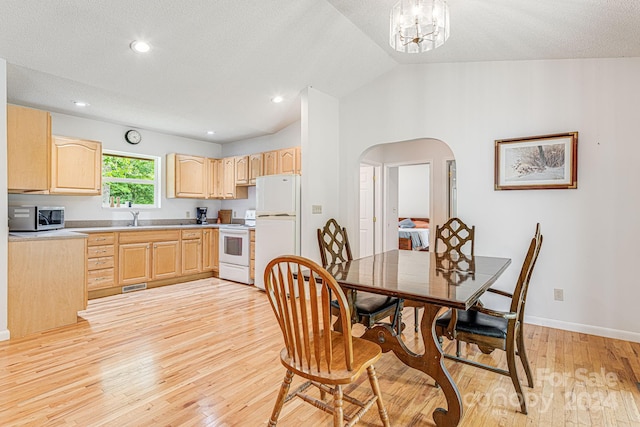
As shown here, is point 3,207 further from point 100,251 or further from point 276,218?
point 276,218

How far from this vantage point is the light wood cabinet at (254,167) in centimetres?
532

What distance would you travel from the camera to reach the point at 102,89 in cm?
353

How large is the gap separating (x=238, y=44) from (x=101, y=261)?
3064 mm

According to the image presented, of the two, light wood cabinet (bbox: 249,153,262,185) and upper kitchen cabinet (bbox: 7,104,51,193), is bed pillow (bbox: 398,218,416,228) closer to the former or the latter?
light wood cabinet (bbox: 249,153,262,185)

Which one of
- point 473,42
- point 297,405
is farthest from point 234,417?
point 473,42

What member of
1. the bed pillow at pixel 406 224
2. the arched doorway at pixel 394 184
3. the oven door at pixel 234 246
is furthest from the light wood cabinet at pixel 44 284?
the bed pillow at pixel 406 224

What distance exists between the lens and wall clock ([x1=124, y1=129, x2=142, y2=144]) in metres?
4.99

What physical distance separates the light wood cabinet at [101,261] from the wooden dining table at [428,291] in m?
3.33

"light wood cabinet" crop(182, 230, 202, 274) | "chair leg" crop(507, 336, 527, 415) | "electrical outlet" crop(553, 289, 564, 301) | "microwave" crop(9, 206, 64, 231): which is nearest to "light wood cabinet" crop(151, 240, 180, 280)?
"light wood cabinet" crop(182, 230, 202, 274)

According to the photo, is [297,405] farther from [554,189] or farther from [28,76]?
[28,76]

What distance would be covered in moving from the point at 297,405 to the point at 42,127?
3.27 metres

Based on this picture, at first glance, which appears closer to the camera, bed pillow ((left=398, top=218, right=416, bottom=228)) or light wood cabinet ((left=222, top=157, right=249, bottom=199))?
light wood cabinet ((left=222, top=157, right=249, bottom=199))

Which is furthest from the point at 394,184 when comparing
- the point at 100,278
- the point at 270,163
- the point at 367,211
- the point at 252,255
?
the point at 100,278

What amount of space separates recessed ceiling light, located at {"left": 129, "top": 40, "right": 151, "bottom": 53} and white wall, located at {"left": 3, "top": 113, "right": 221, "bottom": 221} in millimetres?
2223
